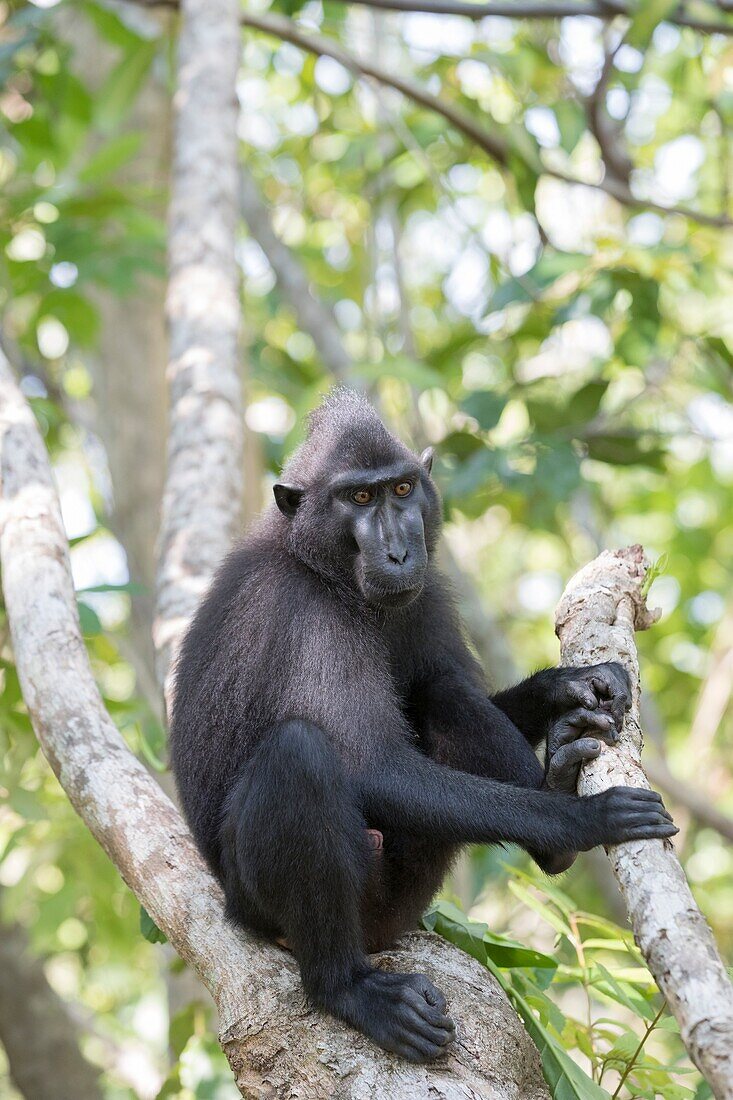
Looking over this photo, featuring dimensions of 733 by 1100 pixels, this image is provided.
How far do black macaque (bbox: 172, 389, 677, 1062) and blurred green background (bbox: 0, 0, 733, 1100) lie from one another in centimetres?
46

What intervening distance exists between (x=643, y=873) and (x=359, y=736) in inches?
59.9

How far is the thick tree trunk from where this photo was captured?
8.88m

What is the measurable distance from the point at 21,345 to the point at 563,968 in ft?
23.1

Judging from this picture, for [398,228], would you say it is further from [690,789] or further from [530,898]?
[530,898]

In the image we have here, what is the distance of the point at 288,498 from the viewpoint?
219 inches

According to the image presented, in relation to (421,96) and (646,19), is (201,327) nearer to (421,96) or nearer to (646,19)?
(421,96)

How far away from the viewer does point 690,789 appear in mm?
8820

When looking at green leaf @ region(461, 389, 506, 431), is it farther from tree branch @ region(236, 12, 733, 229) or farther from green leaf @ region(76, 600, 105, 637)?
green leaf @ region(76, 600, 105, 637)

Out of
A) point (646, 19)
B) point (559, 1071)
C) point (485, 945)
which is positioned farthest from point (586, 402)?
point (559, 1071)

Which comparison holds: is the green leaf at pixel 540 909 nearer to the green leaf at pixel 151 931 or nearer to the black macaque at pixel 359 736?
the black macaque at pixel 359 736

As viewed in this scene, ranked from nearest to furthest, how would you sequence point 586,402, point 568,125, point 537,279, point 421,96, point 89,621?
point 89,621 < point 537,279 < point 586,402 < point 568,125 < point 421,96

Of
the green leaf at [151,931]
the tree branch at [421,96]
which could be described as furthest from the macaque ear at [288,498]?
the tree branch at [421,96]

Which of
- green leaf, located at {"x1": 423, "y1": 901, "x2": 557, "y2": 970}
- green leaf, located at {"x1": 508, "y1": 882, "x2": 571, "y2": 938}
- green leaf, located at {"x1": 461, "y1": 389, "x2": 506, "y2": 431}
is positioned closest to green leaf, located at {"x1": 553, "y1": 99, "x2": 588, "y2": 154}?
green leaf, located at {"x1": 461, "y1": 389, "x2": 506, "y2": 431}

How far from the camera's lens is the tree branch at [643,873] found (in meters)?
2.90
